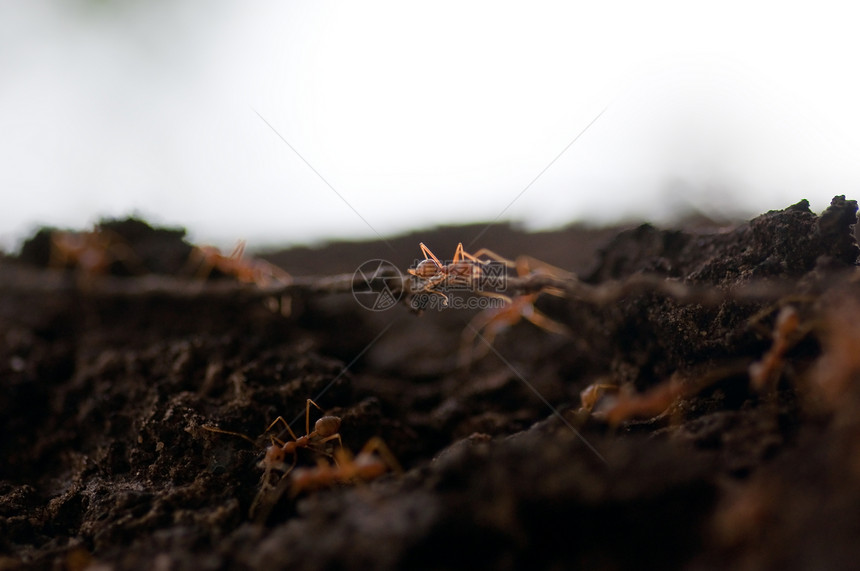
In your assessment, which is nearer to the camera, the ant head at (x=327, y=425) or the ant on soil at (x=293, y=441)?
the ant on soil at (x=293, y=441)

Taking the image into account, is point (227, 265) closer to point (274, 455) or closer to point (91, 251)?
point (91, 251)

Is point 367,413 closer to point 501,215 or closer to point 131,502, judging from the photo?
point 131,502

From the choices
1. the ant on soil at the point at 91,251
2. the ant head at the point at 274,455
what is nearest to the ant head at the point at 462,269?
A: the ant head at the point at 274,455

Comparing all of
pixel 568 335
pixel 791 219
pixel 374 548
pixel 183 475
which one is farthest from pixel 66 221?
pixel 791 219

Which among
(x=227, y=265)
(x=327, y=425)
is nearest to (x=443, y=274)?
(x=327, y=425)

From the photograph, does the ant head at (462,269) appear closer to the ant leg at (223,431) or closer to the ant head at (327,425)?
the ant head at (327,425)

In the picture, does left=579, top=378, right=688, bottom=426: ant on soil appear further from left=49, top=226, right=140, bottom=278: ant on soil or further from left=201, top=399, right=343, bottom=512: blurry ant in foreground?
left=49, top=226, right=140, bottom=278: ant on soil

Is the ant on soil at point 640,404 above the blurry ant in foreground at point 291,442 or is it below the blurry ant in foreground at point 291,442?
above

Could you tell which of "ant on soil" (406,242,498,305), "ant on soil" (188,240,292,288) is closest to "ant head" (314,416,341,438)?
"ant on soil" (406,242,498,305)
